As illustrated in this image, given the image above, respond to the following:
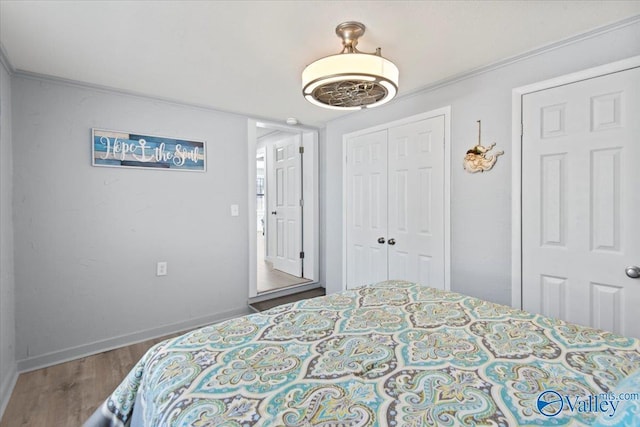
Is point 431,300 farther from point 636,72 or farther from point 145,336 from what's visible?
point 145,336

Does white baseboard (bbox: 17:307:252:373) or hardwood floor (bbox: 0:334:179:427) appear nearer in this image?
hardwood floor (bbox: 0:334:179:427)

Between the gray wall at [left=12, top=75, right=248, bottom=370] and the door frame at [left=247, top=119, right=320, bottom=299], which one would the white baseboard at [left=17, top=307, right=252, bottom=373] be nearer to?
the gray wall at [left=12, top=75, right=248, bottom=370]

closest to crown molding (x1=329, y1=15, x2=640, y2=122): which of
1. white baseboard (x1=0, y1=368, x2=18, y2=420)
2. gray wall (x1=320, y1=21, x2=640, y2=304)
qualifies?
gray wall (x1=320, y1=21, x2=640, y2=304)

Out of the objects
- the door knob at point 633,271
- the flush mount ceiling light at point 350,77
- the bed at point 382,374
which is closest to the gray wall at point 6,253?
the bed at point 382,374

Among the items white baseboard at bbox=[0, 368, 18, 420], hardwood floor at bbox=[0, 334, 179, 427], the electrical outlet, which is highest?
the electrical outlet

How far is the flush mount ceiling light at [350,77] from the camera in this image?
1.50 meters

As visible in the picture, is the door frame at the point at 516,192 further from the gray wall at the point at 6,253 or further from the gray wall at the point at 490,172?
the gray wall at the point at 6,253

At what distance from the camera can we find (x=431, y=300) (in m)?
1.67

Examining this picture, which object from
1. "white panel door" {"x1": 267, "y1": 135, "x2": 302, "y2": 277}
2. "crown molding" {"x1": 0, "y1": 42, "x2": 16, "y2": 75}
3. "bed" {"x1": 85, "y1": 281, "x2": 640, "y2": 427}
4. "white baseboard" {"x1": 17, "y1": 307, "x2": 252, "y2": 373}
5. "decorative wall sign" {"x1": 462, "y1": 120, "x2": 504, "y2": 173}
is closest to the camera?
"bed" {"x1": 85, "y1": 281, "x2": 640, "y2": 427}

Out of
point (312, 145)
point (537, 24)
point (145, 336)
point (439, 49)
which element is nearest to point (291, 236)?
point (312, 145)

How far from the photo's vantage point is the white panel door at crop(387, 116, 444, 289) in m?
2.57

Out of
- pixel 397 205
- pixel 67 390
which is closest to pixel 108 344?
pixel 67 390

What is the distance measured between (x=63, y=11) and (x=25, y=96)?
112cm

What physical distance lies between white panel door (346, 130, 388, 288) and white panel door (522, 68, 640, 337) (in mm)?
1219
